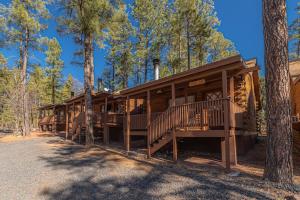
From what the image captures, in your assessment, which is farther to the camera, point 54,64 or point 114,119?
point 54,64

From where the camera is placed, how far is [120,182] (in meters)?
7.06

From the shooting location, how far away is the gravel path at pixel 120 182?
582 centimetres

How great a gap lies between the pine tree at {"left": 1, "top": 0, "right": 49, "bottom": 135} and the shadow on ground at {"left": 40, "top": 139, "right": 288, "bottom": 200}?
18.4 m

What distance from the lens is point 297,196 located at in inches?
Result: 211

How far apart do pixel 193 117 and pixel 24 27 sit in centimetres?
2137

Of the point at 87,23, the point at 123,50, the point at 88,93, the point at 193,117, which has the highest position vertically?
the point at 123,50

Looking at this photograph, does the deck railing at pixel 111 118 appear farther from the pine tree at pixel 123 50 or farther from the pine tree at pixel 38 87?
the pine tree at pixel 38 87

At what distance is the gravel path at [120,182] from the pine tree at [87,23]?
585 cm

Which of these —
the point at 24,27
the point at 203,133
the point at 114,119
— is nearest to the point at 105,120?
the point at 114,119

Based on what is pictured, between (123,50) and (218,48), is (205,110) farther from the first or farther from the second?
(218,48)

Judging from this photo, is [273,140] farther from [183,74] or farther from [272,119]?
[183,74]

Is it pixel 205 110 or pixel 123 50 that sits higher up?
pixel 123 50

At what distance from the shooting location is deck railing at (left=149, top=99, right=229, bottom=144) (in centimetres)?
862

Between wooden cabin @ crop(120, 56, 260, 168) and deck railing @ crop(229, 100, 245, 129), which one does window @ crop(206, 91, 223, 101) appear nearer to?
wooden cabin @ crop(120, 56, 260, 168)
